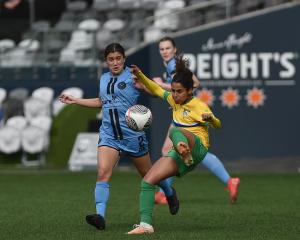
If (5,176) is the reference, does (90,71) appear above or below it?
above

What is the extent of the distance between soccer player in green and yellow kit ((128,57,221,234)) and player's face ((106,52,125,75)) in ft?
2.28

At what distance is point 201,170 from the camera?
80.9 feet

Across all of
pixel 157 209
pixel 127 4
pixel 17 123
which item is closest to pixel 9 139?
pixel 17 123

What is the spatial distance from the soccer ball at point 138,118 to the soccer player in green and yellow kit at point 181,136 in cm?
30

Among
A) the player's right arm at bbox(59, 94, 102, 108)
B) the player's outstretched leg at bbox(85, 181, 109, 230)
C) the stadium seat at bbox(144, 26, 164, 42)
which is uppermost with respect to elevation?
the stadium seat at bbox(144, 26, 164, 42)

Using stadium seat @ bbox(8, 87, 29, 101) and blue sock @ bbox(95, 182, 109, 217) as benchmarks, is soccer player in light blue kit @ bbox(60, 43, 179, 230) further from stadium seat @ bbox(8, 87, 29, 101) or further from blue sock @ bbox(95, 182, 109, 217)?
stadium seat @ bbox(8, 87, 29, 101)

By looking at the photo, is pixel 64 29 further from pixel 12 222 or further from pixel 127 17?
pixel 12 222

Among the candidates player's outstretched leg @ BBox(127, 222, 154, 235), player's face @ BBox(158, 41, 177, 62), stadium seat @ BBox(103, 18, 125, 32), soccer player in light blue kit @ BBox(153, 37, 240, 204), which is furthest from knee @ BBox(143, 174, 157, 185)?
stadium seat @ BBox(103, 18, 125, 32)

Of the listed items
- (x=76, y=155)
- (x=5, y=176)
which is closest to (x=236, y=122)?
(x=76, y=155)

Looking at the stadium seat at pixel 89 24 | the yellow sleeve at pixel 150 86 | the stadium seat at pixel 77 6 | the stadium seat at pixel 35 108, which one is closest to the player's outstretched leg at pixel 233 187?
the yellow sleeve at pixel 150 86

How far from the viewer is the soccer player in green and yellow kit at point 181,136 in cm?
Result: 1119

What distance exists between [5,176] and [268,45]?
644 centimetres

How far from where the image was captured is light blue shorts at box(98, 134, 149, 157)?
39.4 ft

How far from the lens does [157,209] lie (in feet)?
47.9
